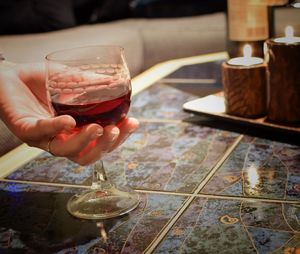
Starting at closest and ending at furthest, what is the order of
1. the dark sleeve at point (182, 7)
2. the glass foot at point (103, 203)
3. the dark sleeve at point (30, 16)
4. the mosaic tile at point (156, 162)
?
the glass foot at point (103, 203)
the mosaic tile at point (156, 162)
the dark sleeve at point (30, 16)
the dark sleeve at point (182, 7)

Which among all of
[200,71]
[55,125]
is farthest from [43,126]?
[200,71]

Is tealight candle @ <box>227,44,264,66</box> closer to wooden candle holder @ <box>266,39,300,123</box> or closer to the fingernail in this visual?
wooden candle holder @ <box>266,39,300,123</box>

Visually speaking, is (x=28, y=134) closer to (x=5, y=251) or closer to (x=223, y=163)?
(x=5, y=251)

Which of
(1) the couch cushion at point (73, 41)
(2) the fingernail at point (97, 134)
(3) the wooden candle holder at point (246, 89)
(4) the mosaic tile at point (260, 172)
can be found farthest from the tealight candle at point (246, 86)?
(1) the couch cushion at point (73, 41)

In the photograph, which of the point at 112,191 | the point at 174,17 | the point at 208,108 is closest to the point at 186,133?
the point at 208,108

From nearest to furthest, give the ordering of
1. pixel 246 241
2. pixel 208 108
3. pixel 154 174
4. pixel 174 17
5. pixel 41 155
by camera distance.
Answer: pixel 246 241 < pixel 154 174 < pixel 41 155 < pixel 208 108 < pixel 174 17

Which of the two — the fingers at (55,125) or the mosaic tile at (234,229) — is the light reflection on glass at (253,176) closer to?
the mosaic tile at (234,229)
